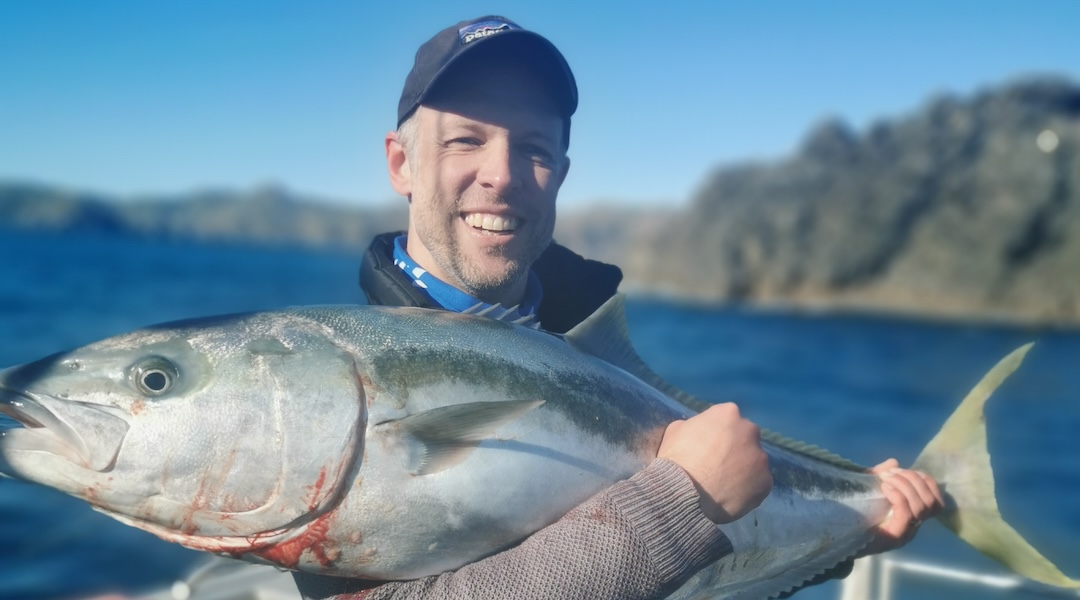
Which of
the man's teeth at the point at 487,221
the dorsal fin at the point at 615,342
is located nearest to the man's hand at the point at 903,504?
the dorsal fin at the point at 615,342

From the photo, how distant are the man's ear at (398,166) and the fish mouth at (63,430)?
1332mm

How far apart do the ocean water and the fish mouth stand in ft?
0.79

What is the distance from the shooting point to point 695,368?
103 ft

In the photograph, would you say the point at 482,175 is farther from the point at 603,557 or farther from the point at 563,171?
the point at 603,557

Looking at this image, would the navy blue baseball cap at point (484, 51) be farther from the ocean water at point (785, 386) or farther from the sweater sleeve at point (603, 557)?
the ocean water at point (785, 386)

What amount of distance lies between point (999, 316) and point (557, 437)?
5010 cm

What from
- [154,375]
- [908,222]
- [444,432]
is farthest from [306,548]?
[908,222]

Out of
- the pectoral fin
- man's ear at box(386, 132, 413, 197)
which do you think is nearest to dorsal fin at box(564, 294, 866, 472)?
the pectoral fin

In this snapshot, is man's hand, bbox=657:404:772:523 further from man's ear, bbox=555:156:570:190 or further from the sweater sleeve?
man's ear, bbox=555:156:570:190

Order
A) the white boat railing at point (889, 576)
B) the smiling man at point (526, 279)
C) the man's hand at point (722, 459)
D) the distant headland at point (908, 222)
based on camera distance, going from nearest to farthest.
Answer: the smiling man at point (526, 279)
the man's hand at point (722, 459)
the white boat railing at point (889, 576)
the distant headland at point (908, 222)

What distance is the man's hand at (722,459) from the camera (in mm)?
2305

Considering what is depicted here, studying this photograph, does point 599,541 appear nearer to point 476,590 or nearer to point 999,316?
point 476,590

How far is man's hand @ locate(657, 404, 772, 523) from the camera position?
2.30 m

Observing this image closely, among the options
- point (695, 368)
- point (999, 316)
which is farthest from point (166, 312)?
point (999, 316)
